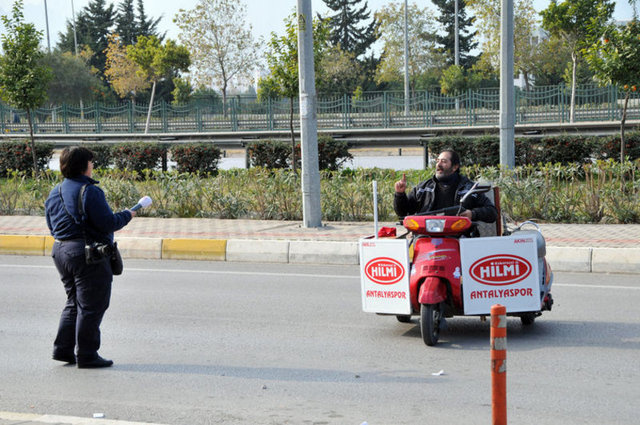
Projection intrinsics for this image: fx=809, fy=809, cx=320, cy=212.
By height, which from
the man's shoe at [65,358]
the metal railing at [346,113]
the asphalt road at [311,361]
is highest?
the metal railing at [346,113]

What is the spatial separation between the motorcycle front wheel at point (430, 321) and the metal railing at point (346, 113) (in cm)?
1882

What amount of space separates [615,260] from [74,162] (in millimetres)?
6740

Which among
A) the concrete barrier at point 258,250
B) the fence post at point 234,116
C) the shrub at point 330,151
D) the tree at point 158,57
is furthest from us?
the tree at point 158,57

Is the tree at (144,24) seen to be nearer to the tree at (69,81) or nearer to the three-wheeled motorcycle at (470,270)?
the tree at (69,81)

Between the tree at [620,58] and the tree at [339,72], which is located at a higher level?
the tree at [339,72]

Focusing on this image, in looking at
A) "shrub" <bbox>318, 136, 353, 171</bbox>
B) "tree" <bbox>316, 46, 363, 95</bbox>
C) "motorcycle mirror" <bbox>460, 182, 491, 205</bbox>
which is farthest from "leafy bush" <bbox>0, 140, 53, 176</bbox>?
"tree" <bbox>316, 46, 363, 95</bbox>

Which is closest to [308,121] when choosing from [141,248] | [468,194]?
[141,248]

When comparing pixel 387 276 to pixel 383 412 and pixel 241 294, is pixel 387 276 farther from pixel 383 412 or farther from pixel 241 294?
pixel 241 294

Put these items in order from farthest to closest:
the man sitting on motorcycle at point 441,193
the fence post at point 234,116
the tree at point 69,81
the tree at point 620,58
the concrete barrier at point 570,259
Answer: the tree at point 69,81
the fence post at point 234,116
the tree at point 620,58
the concrete barrier at point 570,259
the man sitting on motorcycle at point 441,193

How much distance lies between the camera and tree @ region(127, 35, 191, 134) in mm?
46625

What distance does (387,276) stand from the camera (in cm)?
675

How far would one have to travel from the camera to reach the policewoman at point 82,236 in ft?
19.2

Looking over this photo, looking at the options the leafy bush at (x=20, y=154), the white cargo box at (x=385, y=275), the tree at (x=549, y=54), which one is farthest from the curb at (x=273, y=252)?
the tree at (x=549, y=54)

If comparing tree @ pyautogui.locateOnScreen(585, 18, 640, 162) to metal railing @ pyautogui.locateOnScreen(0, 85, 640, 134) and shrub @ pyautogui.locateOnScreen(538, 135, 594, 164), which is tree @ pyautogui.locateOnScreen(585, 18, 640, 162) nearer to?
shrub @ pyautogui.locateOnScreen(538, 135, 594, 164)
